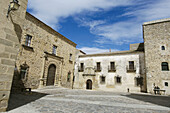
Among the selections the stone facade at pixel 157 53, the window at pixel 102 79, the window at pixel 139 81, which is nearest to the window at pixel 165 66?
the stone facade at pixel 157 53

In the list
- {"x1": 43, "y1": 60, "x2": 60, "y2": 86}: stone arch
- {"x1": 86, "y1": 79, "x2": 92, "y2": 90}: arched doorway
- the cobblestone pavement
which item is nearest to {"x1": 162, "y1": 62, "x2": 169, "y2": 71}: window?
the cobblestone pavement

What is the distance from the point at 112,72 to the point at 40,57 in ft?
34.9

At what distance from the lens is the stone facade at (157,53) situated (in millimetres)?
13759

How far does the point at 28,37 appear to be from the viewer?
36.4 feet

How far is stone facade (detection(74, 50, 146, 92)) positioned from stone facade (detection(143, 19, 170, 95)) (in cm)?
106

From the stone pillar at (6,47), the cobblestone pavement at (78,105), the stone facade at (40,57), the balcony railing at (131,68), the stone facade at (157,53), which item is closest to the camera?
the stone pillar at (6,47)

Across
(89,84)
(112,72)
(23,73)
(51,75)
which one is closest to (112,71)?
(112,72)

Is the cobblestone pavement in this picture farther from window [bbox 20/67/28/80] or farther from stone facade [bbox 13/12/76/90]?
stone facade [bbox 13/12/76/90]

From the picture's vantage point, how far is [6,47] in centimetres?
357

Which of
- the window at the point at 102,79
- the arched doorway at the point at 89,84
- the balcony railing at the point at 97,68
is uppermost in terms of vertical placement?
the balcony railing at the point at 97,68

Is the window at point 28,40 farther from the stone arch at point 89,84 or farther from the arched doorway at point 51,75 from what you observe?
the stone arch at point 89,84

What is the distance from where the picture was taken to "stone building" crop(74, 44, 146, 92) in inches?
620

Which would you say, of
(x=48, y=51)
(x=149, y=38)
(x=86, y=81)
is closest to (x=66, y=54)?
(x=48, y=51)

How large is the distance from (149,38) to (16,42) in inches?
→ 632
